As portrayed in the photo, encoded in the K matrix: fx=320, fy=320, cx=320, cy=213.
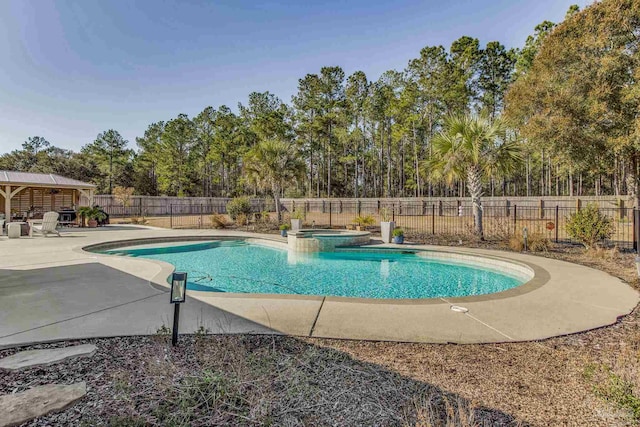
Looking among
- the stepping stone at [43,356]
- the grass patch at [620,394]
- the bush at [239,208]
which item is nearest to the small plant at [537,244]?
the grass patch at [620,394]

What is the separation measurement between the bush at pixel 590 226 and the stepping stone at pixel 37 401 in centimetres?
1058

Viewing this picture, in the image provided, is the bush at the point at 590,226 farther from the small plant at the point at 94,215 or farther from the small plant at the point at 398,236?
the small plant at the point at 94,215

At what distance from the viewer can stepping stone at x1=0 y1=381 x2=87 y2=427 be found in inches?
77.4

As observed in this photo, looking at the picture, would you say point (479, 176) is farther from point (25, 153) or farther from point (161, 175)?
point (25, 153)

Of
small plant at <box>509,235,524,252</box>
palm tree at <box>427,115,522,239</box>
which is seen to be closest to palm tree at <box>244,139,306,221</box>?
palm tree at <box>427,115,522,239</box>

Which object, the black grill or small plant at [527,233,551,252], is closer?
small plant at [527,233,551,252]

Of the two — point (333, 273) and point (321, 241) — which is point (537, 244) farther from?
point (321, 241)

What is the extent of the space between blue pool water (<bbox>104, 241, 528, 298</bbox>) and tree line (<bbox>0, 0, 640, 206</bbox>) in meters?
3.91

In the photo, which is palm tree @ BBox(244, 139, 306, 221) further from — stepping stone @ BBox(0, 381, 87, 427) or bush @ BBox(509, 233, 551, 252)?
stepping stone @ BBox(0, 381, 87, 427)

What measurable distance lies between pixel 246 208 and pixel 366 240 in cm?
823

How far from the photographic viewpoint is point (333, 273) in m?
8.02

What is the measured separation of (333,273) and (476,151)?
607 cm

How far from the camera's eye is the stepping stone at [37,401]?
6.45 feet

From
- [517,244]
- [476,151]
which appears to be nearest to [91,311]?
[517,244]
